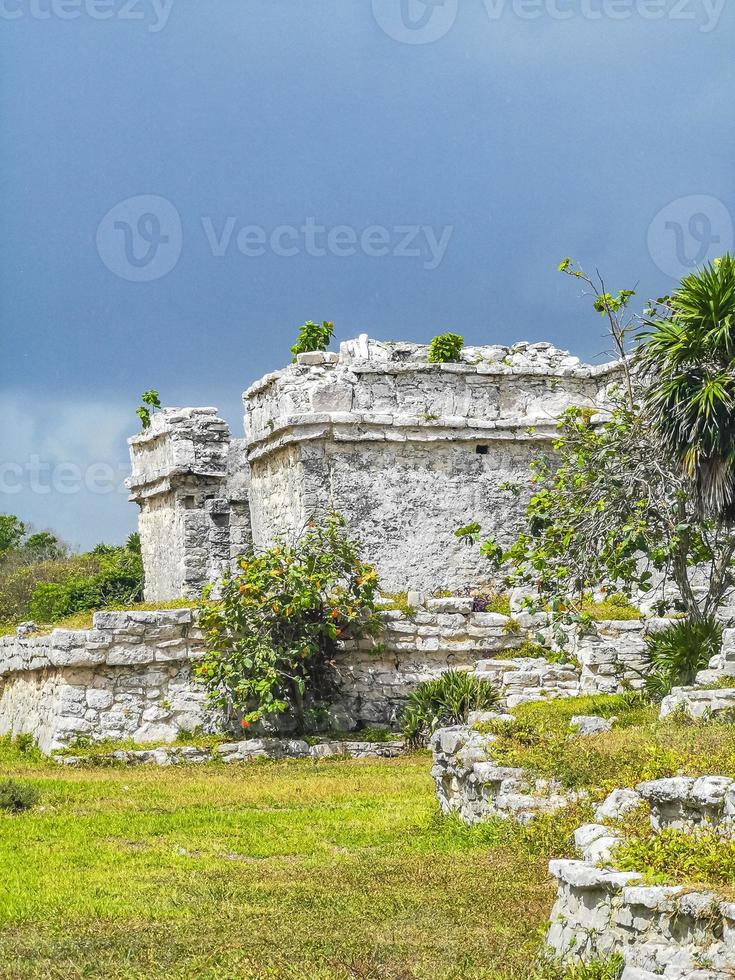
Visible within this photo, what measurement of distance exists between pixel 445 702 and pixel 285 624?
1.98 m

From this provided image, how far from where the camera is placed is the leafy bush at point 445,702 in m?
12.8

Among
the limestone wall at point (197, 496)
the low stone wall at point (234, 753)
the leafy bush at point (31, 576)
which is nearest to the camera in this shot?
the low stone wall at point (234, 753)

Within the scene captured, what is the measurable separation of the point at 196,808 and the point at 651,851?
519cm

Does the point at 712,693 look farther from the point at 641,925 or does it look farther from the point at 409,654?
the point at 409,654

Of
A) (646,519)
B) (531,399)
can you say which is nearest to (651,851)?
(646,519)

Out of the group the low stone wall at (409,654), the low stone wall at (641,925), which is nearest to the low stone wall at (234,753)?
the low stone wall at (409,654)

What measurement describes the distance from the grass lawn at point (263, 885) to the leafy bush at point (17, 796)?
0.14 m

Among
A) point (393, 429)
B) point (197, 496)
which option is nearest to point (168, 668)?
point (197, 496)

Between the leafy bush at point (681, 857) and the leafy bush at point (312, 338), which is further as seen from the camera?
the leafy bush at point (312, 338)

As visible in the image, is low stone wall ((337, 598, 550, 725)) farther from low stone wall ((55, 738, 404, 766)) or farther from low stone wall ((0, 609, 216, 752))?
low stone wall ((0, 609, 216, 752))

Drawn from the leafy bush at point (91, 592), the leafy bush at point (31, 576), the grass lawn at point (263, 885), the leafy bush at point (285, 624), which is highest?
the leafy bush at point (31, 576)

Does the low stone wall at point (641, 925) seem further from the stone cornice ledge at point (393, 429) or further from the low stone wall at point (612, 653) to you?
the stone cornice ledge at point (393, 429)

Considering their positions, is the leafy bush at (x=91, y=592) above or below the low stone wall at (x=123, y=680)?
above

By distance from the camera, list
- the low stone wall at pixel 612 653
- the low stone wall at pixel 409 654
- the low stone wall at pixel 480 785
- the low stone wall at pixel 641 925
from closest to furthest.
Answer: the low stone wall at pixel 641 925 → the low stone wall at pixel 480 785 → the low stone wall at pixel 612 653 → the low stone wall at pixel 409 654
